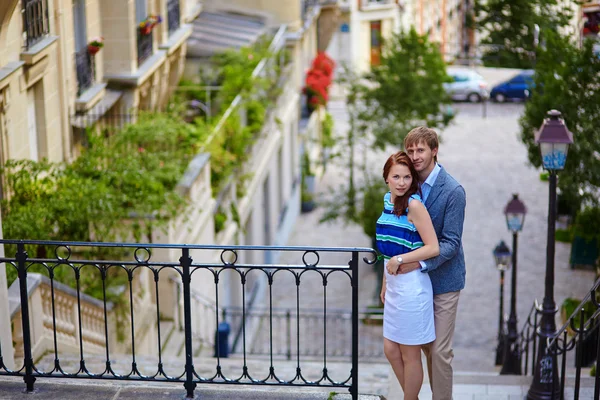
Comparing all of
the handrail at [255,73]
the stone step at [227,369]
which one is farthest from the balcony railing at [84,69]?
the stone step at [227,369]

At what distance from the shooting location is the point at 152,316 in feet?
42.7

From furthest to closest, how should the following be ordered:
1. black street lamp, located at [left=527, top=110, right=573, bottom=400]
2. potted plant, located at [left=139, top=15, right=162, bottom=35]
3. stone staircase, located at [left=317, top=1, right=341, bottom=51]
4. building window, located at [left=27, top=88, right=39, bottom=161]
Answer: stone staircase, located at [left=317, top=1, right=341, bottom=51] → potted plant, located at [left=139, top=15, right=162, bottom=35] → building window, located at [left=27, top=88, right=39, bottom=161] → black street lamp, located at [left=527, top=110, right=573, bottom=400]

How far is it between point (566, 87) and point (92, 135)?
7.79 meters

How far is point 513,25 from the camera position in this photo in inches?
846

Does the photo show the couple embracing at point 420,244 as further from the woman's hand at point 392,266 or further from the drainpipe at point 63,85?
the drainpipe at point 63,85

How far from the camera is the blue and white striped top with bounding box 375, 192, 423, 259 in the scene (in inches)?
236

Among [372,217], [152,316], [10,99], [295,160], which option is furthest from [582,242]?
[10,99]

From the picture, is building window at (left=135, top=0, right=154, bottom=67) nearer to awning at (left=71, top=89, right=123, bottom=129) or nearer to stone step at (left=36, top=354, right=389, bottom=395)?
awning at (left=71, top=89, right=123, bottom=129)

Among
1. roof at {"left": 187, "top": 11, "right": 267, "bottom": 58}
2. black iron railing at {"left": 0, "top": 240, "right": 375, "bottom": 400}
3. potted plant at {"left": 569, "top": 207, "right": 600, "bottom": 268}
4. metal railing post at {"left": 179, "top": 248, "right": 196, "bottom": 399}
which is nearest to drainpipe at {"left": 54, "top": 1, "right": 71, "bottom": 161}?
black iron railing at {"left": 0, "top": 240, "right": 375, "bottom": 400}

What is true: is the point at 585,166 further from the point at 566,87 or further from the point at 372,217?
the point at 372,217

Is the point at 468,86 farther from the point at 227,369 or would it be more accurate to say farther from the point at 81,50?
the point at 227,369

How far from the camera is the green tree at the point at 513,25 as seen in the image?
19.9 metres

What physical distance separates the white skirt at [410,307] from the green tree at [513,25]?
14.2 meters

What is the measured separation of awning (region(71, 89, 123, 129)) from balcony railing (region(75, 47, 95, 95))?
366 millimetres
